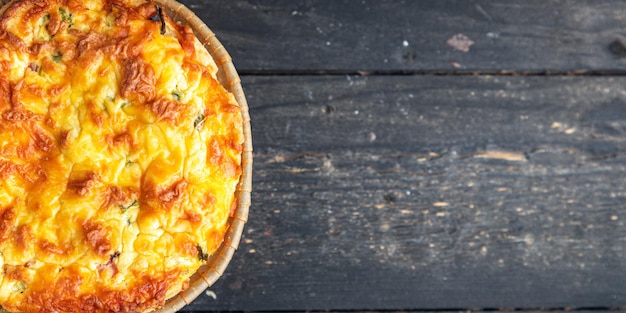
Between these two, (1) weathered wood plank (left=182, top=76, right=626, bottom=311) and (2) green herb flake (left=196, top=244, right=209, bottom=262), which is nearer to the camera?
(2) green herb flake (left=196, top=244, right=209, bottom=262)

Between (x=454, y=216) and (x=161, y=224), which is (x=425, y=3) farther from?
(x=161, y=224)

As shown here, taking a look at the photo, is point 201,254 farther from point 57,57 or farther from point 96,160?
point 57,57

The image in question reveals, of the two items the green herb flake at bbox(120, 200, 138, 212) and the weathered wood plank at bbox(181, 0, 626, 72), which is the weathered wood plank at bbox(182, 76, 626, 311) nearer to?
the weathered wood plank at bbox(181, 0, 626, 72)

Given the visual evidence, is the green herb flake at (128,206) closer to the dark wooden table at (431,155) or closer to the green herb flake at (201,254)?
the green herb flake at (201,254)

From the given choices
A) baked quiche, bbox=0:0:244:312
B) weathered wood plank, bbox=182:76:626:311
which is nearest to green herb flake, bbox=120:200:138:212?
baked quiche, bbox=0:0:244:312

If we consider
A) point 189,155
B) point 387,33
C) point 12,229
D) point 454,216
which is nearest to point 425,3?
point 387,33

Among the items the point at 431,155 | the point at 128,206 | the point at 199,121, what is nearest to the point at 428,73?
the point at 431,155

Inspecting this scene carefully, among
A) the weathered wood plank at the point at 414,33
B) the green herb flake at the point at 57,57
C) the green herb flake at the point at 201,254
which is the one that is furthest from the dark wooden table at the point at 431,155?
the green herb flake at the point at 57,57

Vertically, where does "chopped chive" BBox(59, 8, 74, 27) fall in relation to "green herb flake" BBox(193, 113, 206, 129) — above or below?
above
